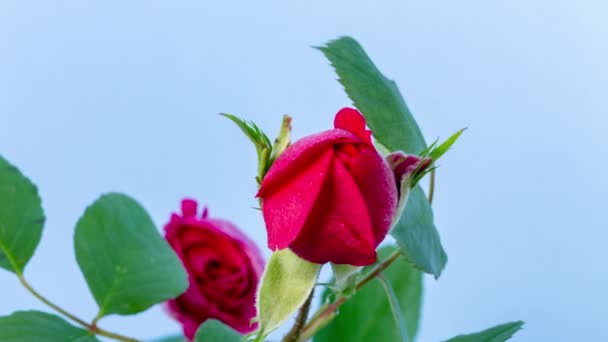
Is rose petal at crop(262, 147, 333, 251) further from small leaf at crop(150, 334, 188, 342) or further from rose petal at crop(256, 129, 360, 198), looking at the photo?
small leaf at crop(150, 334, 188, 342)

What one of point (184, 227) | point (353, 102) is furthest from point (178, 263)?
point (353, 102)

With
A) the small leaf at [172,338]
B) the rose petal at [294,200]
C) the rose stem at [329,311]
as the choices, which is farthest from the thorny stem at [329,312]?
the small leaf at [172,338]

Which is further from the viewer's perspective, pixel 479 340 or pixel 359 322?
pixel 359 322

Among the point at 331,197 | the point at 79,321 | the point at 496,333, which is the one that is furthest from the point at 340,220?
the point at 79,321

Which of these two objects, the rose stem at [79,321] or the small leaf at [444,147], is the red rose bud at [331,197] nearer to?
the small leaf at [444,147]

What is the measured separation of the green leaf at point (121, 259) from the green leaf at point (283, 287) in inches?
6.8

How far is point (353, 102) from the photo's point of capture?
354mm

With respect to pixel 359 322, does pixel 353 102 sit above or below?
above

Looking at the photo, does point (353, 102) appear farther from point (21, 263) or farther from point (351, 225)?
point (21, 263)

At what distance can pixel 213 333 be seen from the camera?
402 millimetres

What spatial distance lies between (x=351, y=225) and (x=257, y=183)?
0.05 m

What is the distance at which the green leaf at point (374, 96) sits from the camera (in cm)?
35

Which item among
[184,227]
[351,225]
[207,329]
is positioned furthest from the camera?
[184,227]

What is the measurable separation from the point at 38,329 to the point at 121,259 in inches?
2.4
